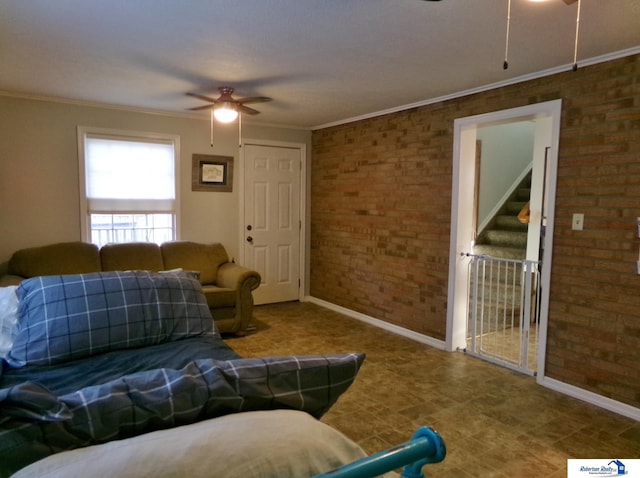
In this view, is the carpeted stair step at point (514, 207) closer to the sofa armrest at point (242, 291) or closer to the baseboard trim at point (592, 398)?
the baseboard trim at point (592, 398)

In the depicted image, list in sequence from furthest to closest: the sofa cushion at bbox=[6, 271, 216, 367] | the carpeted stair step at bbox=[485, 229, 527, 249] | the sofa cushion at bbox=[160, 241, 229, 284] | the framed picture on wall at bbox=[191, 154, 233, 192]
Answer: the carpeted stair step at bbox=[485, 229, 527, 249], the framed picture on wall at bbox=[191, 154, 233, 192], the sofa cushion at bbox=[160, 241, 229, 284], the sofa cushion at bbox=[6, 271, 216, 367]

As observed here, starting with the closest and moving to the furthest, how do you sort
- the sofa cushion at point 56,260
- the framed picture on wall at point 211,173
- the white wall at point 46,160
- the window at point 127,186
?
the sofa cushion at point 56,260, the white wall at point 46,160, the window at point 127,186, the framed picture on wall at point 211,173

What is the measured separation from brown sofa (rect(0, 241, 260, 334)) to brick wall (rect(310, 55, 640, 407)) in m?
1.35

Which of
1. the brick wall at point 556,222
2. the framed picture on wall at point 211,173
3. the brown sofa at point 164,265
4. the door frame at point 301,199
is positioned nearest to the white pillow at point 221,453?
the brick wall at point 556,222

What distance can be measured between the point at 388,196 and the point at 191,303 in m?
2.70

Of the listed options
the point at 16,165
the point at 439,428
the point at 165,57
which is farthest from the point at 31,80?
the point at 439,428

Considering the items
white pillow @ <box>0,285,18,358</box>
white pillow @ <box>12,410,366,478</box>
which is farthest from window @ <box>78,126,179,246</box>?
white pillow @ <box>12,410,366,478</box>

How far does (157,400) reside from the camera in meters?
0.94

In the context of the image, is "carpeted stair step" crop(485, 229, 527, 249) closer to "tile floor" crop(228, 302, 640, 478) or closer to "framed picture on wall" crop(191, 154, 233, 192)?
"tile floor" crop(228, 302, 640, 478)

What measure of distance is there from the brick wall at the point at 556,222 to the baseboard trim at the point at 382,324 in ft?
0.19

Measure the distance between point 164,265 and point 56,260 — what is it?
0.95 metres

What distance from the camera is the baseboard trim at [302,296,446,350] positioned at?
159 inches

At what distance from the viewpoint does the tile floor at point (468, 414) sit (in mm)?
2271

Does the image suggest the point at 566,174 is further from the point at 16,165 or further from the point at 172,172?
the point at 16,165
